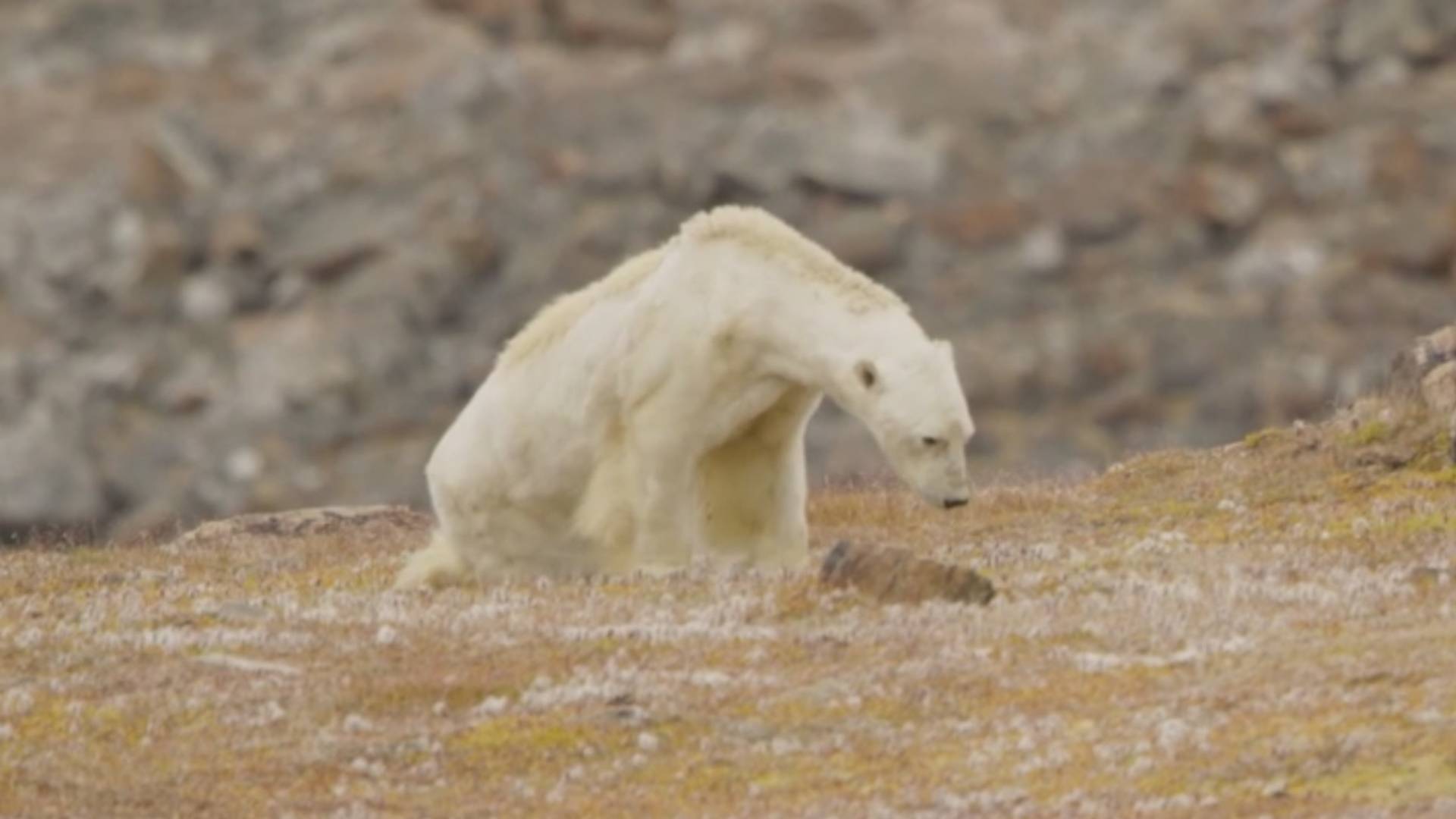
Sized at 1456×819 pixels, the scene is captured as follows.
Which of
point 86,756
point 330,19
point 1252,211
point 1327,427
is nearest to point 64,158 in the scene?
point 330,19

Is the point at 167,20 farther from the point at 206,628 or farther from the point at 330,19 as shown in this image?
the point at 206,628

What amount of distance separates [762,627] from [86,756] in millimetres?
5003

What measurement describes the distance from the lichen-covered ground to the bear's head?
888mm

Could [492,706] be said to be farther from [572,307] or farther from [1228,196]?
[1228,196]

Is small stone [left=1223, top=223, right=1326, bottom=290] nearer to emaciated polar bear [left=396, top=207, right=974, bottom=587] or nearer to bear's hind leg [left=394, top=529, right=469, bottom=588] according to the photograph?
bear's hind leg [left=394, top=529, right=469, bottom=588]

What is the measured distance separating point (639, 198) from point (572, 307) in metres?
126

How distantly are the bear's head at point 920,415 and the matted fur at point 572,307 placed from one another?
216 centimetres

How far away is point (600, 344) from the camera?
30.3 metres

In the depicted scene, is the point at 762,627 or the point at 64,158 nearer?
the point at 762,627

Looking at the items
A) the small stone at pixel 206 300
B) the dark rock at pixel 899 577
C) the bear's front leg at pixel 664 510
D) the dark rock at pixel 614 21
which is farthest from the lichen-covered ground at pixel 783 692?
the dark rock at pixel 614 21

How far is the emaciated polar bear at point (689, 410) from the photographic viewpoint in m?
29.4

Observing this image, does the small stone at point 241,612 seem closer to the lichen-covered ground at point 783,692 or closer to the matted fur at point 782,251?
the lichen-covered ground at point 783,692

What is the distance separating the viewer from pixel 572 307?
102ft

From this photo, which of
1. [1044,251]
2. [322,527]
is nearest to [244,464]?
[1044,251]
